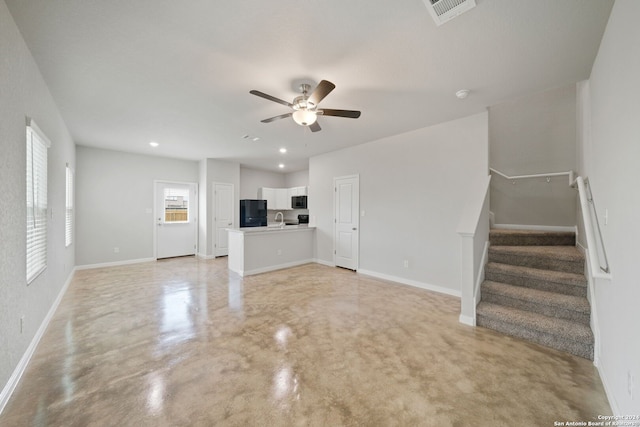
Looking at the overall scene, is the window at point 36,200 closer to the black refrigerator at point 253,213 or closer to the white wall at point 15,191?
the white wall at point 15,191

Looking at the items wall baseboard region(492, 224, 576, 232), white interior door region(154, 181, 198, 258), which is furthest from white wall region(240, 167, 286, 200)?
wall baseboard region(492, 224, 576, 232)

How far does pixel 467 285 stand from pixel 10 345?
4041 millimetres

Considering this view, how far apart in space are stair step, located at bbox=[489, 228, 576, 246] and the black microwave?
17.1 ft

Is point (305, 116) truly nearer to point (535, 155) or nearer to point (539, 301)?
point (539, 301)

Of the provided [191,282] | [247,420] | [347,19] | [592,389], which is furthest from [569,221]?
[191,282]

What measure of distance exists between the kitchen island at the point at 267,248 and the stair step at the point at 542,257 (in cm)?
374

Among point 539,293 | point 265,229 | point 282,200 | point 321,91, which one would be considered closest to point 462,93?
point 321,91

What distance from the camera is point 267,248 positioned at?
5164 mm

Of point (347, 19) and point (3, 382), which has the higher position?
point (347, 19)

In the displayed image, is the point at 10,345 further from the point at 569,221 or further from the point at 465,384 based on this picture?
the point at 569,221

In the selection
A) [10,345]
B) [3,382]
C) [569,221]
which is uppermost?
[569,221]

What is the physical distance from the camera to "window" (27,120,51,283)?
2.25 m

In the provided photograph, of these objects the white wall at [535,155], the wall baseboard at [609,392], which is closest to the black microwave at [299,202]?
the white wall at [535,155]

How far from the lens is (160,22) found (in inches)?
72.1
